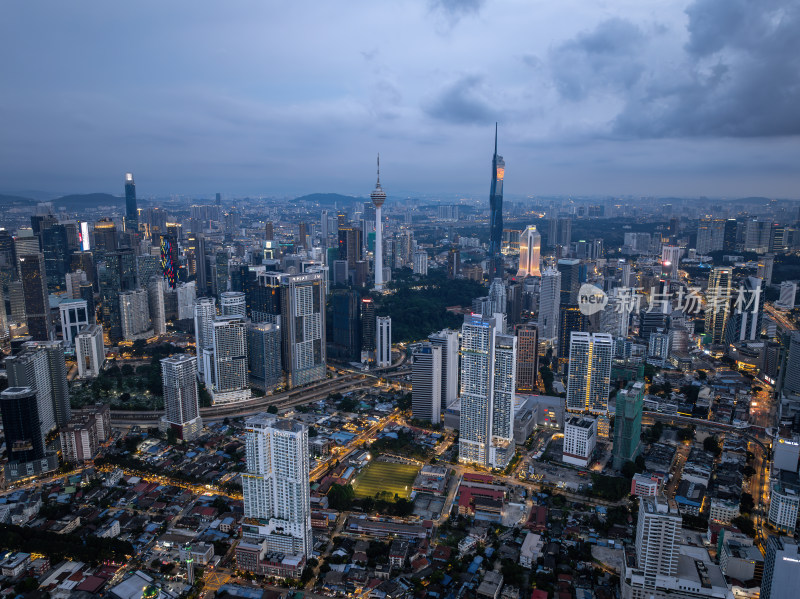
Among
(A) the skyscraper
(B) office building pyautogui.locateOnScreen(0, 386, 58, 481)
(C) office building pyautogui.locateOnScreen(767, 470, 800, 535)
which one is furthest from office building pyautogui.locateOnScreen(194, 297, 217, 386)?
→ (C) office building pyautogui.locateOnScreen(767, 470, 800, 535)

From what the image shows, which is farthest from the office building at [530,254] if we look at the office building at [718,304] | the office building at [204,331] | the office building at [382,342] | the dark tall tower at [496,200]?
the office building at [204,331]

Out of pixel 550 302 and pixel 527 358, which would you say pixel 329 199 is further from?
pixel 527 358

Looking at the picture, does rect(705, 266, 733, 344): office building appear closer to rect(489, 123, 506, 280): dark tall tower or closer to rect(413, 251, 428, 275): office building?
rect(489, 123, 506, 280): dark tall tower

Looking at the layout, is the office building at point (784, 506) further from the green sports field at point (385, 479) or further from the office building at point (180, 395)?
the office building at point (180, 395)

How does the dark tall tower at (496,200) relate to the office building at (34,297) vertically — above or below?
above

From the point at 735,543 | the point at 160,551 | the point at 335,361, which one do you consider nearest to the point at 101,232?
the point at 335,361

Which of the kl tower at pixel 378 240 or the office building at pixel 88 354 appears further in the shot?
the kl tower at pixel 378 240

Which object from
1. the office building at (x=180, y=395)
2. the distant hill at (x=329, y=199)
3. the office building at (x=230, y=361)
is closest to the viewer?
the office building at (x=180, y=395)
